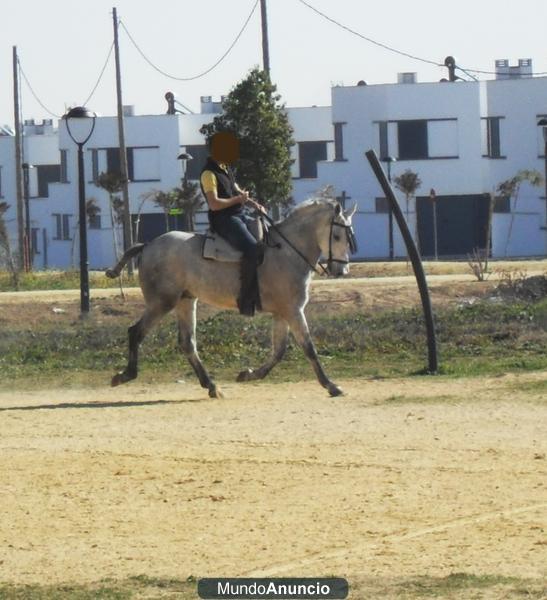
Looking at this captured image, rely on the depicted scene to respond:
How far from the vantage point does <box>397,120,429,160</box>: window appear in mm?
75500

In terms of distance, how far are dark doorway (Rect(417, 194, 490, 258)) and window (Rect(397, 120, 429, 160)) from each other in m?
2.02

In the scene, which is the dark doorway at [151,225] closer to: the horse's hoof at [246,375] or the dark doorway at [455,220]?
the dark doorway at [455,220]

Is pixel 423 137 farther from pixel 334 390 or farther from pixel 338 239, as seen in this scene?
pixel 334 390

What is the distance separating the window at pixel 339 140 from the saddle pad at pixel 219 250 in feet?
187

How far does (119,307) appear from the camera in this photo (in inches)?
1339

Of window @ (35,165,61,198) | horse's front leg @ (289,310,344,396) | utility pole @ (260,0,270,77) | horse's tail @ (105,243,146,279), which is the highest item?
utility pole @ (260,0,270,77)

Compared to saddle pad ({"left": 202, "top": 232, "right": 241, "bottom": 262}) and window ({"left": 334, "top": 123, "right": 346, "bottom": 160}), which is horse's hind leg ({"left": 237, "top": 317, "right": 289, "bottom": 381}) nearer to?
saddle pad ({"left": 202, "top": 232, "right": 241, "bottom": 262})

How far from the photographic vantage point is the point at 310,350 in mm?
19922

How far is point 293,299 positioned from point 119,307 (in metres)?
14.3

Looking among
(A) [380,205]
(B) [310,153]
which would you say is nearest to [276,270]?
(A) [380,205]

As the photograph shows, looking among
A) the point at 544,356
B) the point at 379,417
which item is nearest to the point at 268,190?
the point at 544,356

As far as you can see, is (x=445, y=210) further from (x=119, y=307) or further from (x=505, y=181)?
(x=119, y=307)

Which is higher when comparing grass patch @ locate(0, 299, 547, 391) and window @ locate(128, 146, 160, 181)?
window @ locate(128, 146, 160, 181)

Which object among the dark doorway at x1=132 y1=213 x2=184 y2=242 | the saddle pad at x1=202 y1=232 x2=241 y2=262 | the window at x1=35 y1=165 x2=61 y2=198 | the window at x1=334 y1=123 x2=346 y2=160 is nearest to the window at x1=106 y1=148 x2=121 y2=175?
the dark doorway at x1=132 y1=213 x2=184 y2=242
